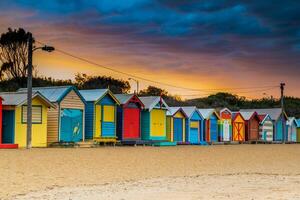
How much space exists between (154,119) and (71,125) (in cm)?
1045

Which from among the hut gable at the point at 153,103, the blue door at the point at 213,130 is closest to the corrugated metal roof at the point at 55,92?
the hut gable at the point at 153,103

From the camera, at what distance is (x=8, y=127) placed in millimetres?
36562

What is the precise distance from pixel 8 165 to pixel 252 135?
5002cm

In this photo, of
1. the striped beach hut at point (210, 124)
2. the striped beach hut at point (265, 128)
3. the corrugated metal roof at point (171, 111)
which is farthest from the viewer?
the striped beach hut at point (265, 128)

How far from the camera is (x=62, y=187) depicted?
1504 centimetres

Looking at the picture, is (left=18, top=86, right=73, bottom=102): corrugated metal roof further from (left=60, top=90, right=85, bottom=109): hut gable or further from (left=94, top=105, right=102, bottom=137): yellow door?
(left=94, top=105, right=102, bottom=137): yellow door

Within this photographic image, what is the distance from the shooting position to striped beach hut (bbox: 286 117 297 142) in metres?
77.6

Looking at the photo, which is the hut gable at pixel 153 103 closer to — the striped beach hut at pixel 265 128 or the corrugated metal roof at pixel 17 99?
the corrugated metal roof at pixel 17 99

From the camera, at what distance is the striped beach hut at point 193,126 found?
55375 mm

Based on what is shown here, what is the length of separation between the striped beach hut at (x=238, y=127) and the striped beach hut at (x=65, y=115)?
27.3 m

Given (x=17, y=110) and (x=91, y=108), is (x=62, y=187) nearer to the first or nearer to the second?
(x=17, y=110)

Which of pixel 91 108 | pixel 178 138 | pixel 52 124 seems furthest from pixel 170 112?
pixel 52 124

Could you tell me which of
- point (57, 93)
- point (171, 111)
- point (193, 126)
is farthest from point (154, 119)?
point (57, 93)

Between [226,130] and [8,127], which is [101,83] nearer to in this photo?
[226,130]
